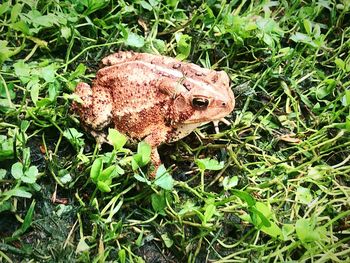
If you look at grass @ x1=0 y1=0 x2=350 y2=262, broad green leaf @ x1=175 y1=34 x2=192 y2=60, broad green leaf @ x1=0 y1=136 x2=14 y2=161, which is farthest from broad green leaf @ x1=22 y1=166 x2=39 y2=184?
broad green leaf @ x1=175 y1=34 x2=192 y2=60

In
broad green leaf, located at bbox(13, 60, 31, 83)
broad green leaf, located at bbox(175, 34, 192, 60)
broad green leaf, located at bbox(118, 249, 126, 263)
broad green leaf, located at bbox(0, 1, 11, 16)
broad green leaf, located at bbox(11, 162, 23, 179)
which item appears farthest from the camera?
broad green leaf, located at bbox(175, 34, 192, 60)

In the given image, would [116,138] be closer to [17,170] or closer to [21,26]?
[17,170]

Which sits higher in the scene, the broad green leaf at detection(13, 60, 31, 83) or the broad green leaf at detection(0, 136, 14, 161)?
the broad green leaf at detection(13, 60, 31, 83)

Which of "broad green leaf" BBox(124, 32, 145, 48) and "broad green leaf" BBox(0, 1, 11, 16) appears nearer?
"broad green leaf" BBox(0, 1, 11, 16)

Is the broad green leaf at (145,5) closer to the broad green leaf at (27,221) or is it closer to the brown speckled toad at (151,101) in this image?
the brown speckled toad at (151,101)

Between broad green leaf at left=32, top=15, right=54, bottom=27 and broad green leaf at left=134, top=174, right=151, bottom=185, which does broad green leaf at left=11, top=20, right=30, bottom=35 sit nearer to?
broad green leaf at left=32, top=15, right=54, bottom=27

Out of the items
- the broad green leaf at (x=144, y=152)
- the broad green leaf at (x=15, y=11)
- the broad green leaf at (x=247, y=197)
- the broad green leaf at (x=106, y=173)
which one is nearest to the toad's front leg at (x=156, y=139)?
the broad green leaf at (x=144, y=152)

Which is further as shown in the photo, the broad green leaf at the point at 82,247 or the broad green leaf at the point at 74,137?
the broad green leaf at the point at 74,137

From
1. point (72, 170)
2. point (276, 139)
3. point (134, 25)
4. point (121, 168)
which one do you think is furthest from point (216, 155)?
point (134, 25)
